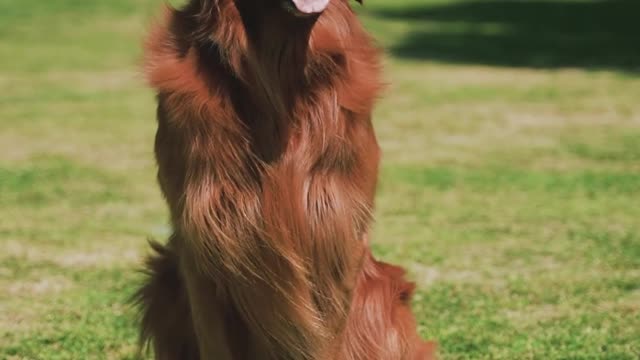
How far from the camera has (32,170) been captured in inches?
404

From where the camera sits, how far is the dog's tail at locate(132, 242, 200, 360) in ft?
14.7

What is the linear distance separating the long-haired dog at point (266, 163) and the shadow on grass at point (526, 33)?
46.8 ft

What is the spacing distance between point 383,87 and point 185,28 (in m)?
0.71

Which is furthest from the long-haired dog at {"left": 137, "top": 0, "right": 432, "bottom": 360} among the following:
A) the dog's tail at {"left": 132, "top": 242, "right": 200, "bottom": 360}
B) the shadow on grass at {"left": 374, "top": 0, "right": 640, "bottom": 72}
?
the shadow on grass at {"left": 374, "top": 0, "right": 640, "bottom": 72}

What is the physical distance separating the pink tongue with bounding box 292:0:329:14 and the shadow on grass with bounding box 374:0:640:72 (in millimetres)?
14532

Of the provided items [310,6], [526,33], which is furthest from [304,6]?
[526,33]

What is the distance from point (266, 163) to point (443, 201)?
204 inches

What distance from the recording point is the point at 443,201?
9.10 m

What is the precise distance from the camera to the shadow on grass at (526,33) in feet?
63.6

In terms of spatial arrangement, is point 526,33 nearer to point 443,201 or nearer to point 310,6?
point 443,201

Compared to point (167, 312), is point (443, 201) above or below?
below

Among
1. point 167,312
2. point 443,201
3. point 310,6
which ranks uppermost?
point 310,6

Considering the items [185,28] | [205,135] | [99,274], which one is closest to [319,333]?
[205,135]

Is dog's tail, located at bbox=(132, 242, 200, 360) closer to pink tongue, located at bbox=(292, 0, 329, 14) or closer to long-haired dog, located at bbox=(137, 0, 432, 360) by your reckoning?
long-haired dog, located at bbox=(137, 0, 432, 360)
